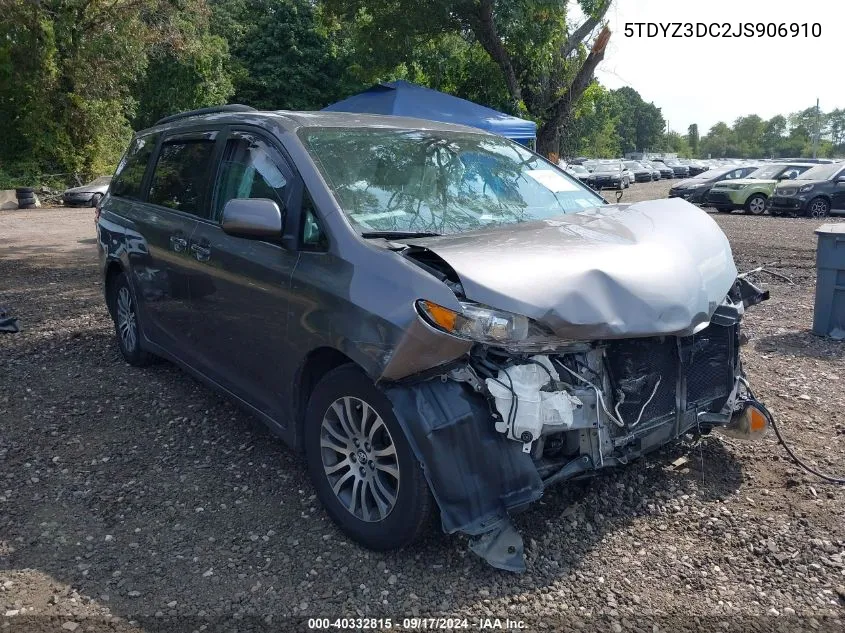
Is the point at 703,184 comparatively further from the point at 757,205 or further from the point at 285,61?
the point at 285,61

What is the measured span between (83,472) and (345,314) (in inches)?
80.7

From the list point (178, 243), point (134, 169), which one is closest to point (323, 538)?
point (178, 243)

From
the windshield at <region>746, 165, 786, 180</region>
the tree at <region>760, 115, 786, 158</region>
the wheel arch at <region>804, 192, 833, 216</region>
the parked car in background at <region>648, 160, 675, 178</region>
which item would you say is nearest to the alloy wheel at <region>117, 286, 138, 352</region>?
the wheel arch at <region>804, 192, 833, 216</region>

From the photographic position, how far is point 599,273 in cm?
310

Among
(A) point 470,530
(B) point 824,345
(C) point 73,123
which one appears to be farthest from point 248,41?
(A) point 470,530

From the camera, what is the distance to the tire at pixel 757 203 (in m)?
20.4

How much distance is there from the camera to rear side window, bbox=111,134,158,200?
5.55m

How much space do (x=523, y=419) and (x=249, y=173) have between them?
2.18 metres

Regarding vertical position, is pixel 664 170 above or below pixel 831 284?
below

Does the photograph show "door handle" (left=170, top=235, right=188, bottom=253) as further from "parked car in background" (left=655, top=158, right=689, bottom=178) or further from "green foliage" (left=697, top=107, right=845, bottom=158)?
"green foliage" (left=697, top=107, right=845, bottom=158)

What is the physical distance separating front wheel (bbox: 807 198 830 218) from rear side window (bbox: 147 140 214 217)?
1848 centimetres

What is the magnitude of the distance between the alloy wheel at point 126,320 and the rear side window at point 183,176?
905mm

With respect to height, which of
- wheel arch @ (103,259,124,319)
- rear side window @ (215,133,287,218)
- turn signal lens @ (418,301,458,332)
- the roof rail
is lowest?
wheel arch @ (103,259,124,319)

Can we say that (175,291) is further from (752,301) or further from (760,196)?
(760,196)
